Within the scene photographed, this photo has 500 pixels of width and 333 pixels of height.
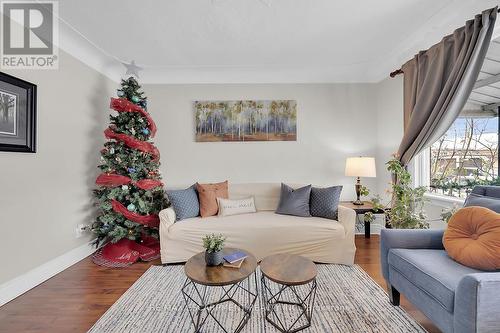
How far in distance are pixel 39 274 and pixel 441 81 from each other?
14.5 ft

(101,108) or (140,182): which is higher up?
(101,108)

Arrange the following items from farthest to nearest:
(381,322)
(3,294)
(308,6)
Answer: (308,6)
(3,294)
(381,322)

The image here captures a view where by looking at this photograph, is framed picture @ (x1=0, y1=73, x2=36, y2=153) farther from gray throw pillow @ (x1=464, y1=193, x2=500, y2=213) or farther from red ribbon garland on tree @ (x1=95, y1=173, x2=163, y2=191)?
gray throw pillow @ (x1=464, y1=193, x2=500, y2=213)

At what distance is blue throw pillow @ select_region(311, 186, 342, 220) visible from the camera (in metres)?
3.09

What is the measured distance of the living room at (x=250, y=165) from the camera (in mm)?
1877

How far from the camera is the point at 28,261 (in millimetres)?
2363

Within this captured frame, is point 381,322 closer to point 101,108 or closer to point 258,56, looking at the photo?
point 258,56

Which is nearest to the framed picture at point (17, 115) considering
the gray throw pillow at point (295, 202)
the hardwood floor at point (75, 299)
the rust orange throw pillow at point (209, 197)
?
the hardwood floor at point (75, 299)

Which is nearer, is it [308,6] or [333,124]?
[308,6]

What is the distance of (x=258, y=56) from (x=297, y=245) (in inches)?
96.9

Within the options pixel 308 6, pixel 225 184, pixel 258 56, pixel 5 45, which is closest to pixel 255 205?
pixel 225 184

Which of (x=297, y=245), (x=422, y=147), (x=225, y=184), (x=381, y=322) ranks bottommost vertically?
(x=381, y=322)

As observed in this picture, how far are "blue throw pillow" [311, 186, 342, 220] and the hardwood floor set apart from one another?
0.64 m

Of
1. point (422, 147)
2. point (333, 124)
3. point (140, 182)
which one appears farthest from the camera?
point (333, 124)
